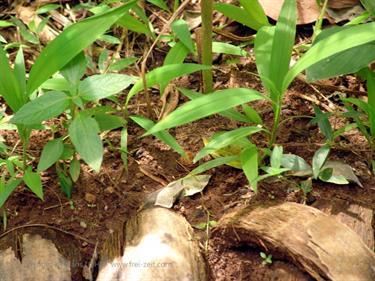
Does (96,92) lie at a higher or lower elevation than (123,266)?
higher

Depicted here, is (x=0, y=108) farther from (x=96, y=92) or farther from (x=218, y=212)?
(x=218, y=212)

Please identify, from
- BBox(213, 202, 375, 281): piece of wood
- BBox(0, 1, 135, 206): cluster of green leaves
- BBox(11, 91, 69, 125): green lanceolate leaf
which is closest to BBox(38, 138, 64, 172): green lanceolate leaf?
BBox(0, 1, 135, 206): cluster of green leaves

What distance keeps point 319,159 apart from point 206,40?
43cm

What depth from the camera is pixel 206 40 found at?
5.06 feet

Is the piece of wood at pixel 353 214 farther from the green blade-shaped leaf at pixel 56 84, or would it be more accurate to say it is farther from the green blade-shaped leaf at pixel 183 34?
the green blade-shaped leaf at pixel 56 84

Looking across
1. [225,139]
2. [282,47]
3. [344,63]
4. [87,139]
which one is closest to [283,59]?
[282,47]

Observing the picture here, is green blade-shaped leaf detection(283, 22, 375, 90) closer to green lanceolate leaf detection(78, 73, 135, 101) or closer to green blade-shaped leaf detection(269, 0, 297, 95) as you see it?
green blade-shaped leaf detection(269, 0, 297, 95)

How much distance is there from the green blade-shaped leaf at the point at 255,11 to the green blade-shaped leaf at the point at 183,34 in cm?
18

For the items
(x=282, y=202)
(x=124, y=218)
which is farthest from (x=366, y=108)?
(x=124, y=218)

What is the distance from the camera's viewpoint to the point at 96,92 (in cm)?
135

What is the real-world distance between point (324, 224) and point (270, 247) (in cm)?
13

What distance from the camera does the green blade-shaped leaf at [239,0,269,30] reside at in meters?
1.64

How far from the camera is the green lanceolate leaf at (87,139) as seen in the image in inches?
49.7

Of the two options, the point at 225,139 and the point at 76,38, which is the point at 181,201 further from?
the point at 76,38
